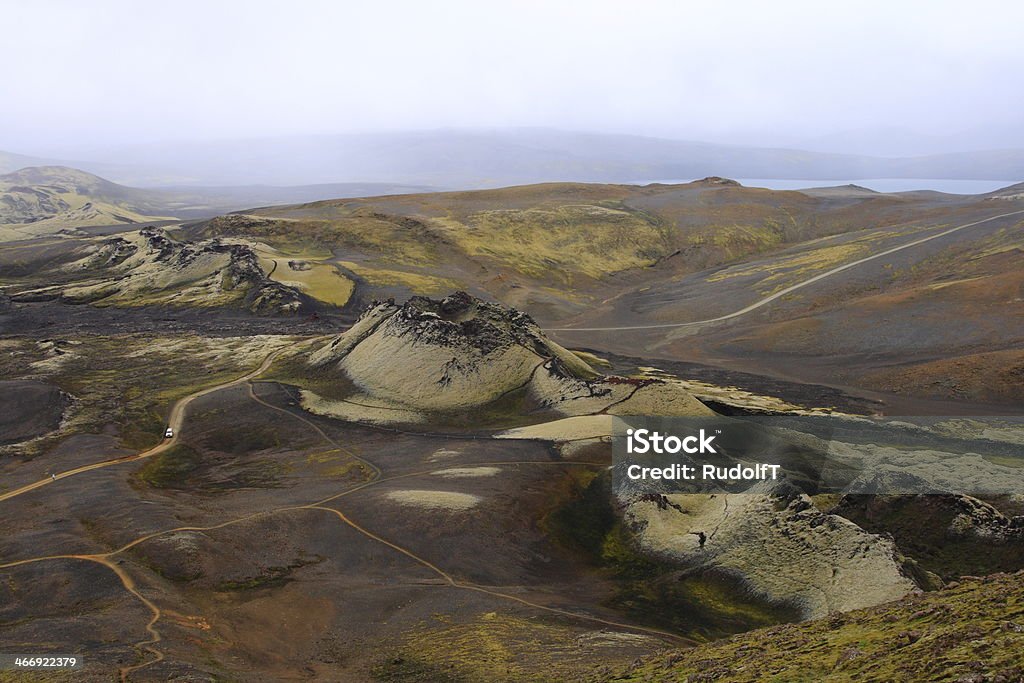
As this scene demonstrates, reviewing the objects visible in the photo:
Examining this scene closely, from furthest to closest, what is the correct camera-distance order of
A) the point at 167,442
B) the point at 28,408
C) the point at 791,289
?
1. the point at 791,289
2. the point at 28,408
3. the point at 167,442

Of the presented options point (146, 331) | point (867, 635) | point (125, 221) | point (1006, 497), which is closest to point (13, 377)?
point (146, 331)

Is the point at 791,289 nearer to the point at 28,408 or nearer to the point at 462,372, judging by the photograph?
the point at 462,372

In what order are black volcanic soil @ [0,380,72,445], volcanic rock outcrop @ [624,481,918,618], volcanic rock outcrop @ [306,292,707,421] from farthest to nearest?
1. volcanic rock outcrop @ [306,292,707,421]
2. black volcanic soil @ [0,380,72,445]
3. volcanic rock outcrop @ [624,481,918,618]

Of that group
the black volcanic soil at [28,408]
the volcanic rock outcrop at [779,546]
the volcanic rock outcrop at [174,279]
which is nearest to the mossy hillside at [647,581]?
the volcanic rock outcrop at [779,546]

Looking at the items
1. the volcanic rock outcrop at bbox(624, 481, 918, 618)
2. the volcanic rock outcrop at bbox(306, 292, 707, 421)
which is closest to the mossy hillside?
the volcanic rock outcrop at bbox(624, 481, 918, 618)

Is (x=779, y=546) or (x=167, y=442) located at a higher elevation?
(x=779, y=546)

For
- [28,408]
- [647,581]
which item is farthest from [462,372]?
[28,408]

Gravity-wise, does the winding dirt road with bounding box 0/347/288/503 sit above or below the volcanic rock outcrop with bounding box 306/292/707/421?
below

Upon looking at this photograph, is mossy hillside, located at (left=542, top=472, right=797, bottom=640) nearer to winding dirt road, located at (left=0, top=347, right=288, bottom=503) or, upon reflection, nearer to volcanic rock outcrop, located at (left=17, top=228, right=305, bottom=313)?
winding dirt road, located at (left=0, top=347, right=288, bottom=503)

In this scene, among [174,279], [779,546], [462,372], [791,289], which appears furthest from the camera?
[174,279]

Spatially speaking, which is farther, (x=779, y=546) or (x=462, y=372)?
(x=462, y=372)

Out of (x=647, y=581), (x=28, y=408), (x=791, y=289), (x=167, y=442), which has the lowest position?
(x=167, y=442)
